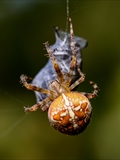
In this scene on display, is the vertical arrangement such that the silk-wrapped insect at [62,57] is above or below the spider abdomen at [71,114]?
above

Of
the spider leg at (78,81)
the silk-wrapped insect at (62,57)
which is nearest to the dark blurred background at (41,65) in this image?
the silk-wrapped insect at (62,57)

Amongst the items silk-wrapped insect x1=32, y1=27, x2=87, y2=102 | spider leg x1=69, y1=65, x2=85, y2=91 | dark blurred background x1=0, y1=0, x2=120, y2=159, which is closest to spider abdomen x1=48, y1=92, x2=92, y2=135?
spider leg x1=69, y1=65, x2=85, y2=91

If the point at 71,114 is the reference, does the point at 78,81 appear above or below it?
above

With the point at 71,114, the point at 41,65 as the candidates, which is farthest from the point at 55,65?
the point at 41,65

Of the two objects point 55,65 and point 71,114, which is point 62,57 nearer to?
point 55,65

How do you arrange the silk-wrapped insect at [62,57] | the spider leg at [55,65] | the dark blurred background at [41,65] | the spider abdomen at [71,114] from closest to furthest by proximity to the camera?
the spider abdomen at [71,114] < the spider leg at [55,65] < the silk-wrapped insect at [62,57] < the dark blurred background at [41,65]

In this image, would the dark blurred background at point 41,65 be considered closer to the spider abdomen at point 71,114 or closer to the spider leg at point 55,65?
the spider leg at point 55,65

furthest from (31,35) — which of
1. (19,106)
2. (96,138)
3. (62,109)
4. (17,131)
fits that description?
(62,109)

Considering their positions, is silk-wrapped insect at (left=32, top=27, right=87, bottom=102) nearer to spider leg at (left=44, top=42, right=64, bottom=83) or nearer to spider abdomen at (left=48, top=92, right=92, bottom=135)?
spider leg at (left=44, top=42, right=64, bottom=83)
